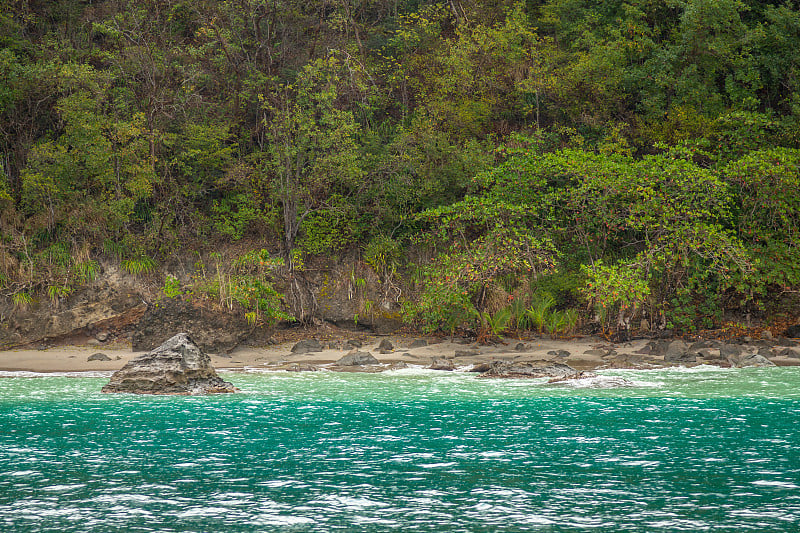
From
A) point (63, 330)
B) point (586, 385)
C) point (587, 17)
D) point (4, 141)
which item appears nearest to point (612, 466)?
point (586, 385)

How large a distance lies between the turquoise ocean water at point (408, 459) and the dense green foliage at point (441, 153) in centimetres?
680

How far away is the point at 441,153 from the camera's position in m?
24.0

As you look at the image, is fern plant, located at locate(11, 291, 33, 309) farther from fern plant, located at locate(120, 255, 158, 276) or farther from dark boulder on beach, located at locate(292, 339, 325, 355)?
dark boulder on beach, located at locate(292, 339, 325, 355)

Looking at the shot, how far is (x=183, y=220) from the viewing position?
2500 cm

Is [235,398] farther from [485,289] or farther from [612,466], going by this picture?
[485,289]

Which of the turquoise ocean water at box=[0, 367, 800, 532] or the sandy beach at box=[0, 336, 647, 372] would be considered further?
the sandy beach at box=[0, 336, 647, 372]

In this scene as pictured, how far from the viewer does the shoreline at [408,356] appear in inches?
747

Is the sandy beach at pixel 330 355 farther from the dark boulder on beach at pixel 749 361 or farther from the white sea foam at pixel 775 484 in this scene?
the white sea foam at pixel 775 484

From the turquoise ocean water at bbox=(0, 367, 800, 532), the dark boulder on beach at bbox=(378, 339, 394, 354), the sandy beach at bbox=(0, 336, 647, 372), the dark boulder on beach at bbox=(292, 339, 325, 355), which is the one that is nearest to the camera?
the turquoise ocean water at bbox=(0, 367, 800, 532)

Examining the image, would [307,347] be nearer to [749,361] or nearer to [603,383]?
[603,383]

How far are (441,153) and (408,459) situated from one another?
1594 cm

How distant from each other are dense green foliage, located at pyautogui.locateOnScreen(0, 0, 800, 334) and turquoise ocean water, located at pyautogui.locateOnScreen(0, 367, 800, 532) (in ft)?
22.3

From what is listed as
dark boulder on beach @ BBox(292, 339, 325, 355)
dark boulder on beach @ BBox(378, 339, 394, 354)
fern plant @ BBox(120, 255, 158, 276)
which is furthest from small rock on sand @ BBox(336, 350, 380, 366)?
fern plant @ BBox(120, 255, 158, 276)

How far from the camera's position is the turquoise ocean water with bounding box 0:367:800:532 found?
687 cm
